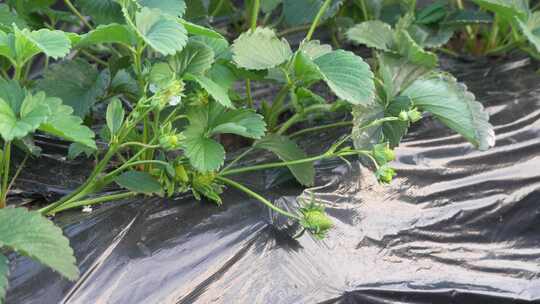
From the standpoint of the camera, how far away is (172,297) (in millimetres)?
1107

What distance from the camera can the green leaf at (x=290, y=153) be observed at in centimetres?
134

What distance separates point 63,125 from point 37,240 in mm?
Result: 170

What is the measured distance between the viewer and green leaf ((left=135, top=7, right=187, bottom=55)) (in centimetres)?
110

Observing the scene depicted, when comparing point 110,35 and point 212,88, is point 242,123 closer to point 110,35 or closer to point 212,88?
point 212,88

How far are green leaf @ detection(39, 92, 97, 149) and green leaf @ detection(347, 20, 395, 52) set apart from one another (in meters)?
0.70

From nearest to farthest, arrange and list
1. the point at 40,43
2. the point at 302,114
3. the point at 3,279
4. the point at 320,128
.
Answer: the point at 3,279, the point at 40,43, the point at 302,114, the point at 320,128

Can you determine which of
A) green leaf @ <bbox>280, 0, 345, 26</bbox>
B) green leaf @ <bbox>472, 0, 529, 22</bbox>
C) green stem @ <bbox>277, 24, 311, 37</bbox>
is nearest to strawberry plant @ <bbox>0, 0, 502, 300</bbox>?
green leaf @ <bbox>280, 0, 345, 26</bbox>

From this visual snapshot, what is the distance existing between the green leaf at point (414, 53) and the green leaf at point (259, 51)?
0.32 meters

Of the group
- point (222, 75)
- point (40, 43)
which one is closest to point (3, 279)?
point (40, 43)

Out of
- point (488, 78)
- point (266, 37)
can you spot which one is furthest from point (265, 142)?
point (488, 78)

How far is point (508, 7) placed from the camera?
5.48 ft

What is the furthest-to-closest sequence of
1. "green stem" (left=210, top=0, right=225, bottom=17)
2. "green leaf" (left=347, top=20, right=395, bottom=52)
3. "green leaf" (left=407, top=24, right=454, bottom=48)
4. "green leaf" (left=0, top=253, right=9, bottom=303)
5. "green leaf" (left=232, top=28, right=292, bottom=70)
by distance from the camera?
"green stem" (left=210, top=0, right=225, bottom=17) → "green leaf" (left=407, top=24, right=454, bottom=48) → "green leaf" (left=347, top=20, right=395, bottom=52) → "green leaf" (left=232, top=28, right=292, bottom=70) → "green leaf" (left=0, top=253, right=9, bottom=303)

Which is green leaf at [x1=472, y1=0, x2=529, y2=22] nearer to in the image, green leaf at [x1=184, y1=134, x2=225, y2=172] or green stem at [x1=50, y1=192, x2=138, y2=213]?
green leaf at [x1=184, y1=134, x2=225, y2=172]

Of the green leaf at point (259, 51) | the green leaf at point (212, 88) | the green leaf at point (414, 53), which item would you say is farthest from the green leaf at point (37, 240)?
the green leaf at point (414, 53)
